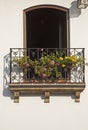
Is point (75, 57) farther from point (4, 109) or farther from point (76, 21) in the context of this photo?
point (4, 109)

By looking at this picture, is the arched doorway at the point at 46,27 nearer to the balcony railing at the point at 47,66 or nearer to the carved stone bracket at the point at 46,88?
the balcony railing at the point at 47,66

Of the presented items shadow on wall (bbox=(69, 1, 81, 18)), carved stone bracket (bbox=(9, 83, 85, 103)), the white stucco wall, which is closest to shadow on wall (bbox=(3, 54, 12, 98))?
the white stucco wall

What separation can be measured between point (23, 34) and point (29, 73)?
1.08 m

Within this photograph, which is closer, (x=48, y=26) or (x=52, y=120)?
(x=52, y=120)

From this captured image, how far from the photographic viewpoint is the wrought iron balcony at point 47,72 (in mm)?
13000

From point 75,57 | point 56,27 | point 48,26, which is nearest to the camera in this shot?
point 75,57

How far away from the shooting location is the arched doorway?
13.7 m

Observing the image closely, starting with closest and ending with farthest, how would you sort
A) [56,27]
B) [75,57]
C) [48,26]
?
[75,57], [56,27], [48,26]

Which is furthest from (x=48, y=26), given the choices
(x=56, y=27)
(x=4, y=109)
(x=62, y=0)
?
(x=4, y=109)

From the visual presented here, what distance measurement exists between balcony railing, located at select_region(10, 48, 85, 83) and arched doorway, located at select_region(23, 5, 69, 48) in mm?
355

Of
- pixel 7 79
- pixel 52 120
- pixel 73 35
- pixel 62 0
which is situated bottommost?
pixel 52 120

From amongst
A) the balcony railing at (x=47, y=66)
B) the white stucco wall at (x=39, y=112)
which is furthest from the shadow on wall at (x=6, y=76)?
the balcony railing at (x=47, y=66)

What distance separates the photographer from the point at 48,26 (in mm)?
17062

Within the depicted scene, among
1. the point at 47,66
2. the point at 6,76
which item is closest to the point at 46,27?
the point at 6,76
